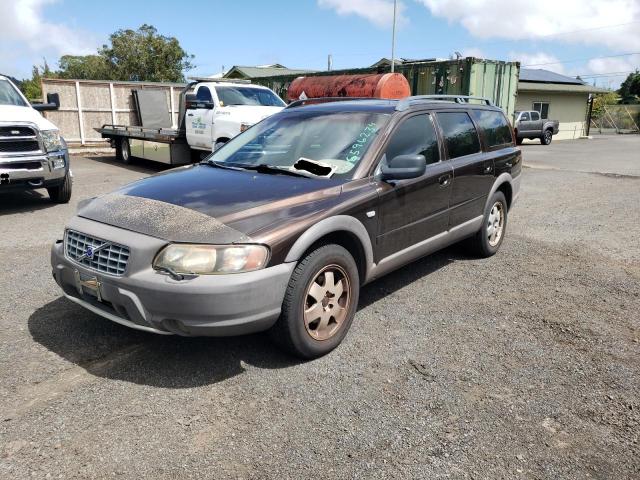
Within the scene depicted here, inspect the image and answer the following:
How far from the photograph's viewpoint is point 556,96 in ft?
108

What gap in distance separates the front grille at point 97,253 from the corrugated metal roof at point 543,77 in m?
34.8

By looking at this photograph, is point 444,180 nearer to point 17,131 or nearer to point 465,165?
point 465,165

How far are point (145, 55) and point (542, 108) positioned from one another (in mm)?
30464

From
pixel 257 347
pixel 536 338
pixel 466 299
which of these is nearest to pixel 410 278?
pixel 466 299

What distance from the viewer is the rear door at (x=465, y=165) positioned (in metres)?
4.88

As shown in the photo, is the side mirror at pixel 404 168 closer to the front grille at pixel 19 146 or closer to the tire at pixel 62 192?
the front grille at pixel 19 146

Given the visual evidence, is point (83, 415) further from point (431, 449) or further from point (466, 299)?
point (466, 299)

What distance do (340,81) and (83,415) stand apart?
13124mm

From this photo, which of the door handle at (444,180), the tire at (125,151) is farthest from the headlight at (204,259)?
the tire at (125,151)

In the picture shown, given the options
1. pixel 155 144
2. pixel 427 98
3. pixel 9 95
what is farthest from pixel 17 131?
pixel 427 98

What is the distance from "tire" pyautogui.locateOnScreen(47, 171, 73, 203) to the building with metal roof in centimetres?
2847

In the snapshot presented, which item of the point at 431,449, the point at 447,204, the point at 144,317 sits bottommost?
the point at 431,449

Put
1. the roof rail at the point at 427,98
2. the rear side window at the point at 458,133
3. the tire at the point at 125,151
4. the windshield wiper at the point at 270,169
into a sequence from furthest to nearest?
the tire at the point at 125,151 → the rear side window at the point at 458,133 → the roof rail at the point at 427,98 → the windshield wiper at the point at 270,169

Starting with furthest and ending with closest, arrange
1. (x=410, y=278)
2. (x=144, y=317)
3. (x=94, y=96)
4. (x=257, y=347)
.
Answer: (x=94, y=96), (x=410, y=278), (x=257, y=347), (x=144, y=317)
